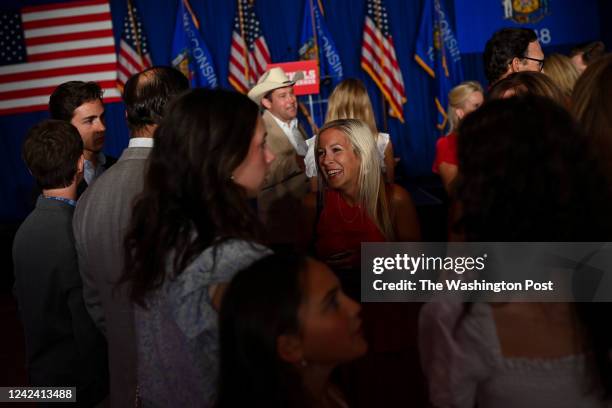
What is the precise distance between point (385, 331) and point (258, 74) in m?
6.74

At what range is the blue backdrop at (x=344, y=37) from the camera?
29.2ft

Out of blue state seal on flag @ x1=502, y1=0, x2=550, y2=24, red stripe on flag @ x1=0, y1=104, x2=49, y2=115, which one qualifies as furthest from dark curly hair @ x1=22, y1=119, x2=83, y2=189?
red stripe on flag @ x1=0, y1=104, x2=49, y2=115

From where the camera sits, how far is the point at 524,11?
26.8ft

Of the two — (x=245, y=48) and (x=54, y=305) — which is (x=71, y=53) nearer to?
(x=245, y=48)

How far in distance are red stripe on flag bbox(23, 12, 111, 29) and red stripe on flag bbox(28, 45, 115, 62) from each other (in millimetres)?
385

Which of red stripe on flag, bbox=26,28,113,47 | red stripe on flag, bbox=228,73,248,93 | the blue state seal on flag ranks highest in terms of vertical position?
red stripe on flag, bbox=26,28,113,47

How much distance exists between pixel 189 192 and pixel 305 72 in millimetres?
6331

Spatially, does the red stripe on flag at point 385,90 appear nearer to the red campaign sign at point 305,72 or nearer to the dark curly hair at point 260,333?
the red campaign sign at point 305,72

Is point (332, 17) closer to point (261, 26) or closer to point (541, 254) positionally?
point (261, 26)

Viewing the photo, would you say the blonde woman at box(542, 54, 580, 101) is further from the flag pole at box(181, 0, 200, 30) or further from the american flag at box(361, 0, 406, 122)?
the flag pole at box(181, 0, 200, 30)

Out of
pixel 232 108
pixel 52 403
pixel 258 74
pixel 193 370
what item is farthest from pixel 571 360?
pixel 258 74

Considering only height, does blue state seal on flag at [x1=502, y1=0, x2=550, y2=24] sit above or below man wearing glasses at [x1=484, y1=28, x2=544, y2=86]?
above

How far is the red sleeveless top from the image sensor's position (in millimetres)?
2820

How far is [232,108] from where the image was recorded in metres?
1.48
